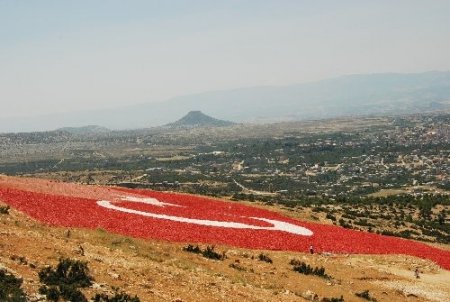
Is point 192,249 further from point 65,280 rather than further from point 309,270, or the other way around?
point 65,280

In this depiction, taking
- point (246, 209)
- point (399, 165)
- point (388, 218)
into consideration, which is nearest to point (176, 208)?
point (246, 209)

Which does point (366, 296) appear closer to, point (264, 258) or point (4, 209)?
point (264, 258)

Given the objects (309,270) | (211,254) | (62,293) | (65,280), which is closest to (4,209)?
(211,254)

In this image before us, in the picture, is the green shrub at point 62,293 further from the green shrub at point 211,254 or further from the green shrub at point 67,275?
the green shrub at point 211,254

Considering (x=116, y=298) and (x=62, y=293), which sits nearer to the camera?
(x=62, y=293)

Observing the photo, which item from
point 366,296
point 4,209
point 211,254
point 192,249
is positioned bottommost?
point 366,296

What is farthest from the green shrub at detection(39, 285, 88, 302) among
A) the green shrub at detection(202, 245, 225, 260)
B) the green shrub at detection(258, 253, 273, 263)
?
the green shrub at detection(258, 253, 273, 263)

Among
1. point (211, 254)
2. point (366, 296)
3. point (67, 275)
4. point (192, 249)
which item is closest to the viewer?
point (67, 275)

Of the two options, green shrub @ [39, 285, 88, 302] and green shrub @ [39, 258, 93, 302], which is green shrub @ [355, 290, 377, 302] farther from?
green shrub @ [39, 285, 88, 302]

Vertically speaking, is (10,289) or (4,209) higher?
(4,209)

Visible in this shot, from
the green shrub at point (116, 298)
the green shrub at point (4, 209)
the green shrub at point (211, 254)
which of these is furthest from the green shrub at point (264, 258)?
the green shrub at point (4, 209)

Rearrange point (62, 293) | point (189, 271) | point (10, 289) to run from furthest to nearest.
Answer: point (189, 271), point (62, 293), point (10, 289)
